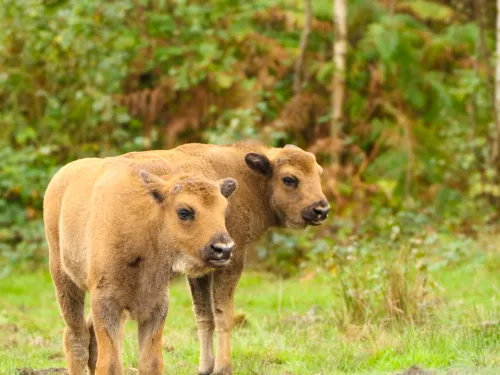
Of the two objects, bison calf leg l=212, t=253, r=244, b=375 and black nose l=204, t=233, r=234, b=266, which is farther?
bison calf leg l=212, t=253, r=244, b=375

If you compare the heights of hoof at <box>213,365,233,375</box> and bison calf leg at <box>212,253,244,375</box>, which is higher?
bison calf leg at <box>212,253,244,375</box>

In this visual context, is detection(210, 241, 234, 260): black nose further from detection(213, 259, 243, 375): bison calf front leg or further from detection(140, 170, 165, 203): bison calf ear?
detection(213, 259, 243, 375): bison calf front leg

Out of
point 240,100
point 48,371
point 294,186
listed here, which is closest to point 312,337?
point 294,186

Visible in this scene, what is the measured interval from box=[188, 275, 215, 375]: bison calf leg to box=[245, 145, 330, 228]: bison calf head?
3.76 feet

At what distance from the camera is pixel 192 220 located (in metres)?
7.51

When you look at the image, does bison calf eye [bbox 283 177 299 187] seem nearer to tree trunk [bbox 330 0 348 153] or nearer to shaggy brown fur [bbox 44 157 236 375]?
shaggy brown fur [bbox 44 157 236 375]

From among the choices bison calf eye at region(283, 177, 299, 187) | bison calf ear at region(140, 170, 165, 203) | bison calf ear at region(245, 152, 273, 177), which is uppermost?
bison calf ear at region(140, 170, 165, 203)

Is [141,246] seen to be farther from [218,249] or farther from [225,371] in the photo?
[225,371]

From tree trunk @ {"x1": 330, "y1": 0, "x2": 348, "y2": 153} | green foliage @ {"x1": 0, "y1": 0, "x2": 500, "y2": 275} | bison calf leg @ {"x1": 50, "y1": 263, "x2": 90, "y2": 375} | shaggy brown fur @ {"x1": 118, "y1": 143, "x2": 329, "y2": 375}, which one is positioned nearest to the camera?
bison calf leg @ {"x1": 50, "y1": 263, "x2": 90, "y2": 375}

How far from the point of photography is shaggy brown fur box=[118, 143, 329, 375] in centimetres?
961

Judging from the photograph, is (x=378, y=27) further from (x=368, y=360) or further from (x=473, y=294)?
(x=368, y=360)

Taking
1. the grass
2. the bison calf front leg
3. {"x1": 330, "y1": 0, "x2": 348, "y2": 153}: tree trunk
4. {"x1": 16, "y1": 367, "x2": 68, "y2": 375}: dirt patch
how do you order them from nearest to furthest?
{"x1": 16, "y1": 367, "x2": 68, "y2": 375}: dirt patch < the grass < the bison calf front leg < {"x1": 330, "y1": 0, "x2": 348, "y2": 153}: tree trunk

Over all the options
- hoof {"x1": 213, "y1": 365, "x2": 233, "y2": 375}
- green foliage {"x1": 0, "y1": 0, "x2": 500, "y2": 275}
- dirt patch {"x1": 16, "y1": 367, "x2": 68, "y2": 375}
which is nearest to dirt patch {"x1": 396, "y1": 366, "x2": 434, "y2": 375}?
hoof {"x1": 213, "y1": 365, "x2": 233, "y2": 375}

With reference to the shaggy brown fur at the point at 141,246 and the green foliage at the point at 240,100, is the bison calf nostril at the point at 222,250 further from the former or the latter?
the green foliage at the point at 240,100
